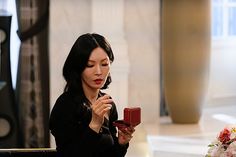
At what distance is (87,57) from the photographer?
5.41 ft

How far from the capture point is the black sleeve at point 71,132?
1584 millimetres

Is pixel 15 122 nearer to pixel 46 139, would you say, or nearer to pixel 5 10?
pixel 46 139

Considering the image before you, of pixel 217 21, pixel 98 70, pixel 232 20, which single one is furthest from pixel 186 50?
pixel 98 70

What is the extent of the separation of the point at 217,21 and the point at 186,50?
55.4 inches

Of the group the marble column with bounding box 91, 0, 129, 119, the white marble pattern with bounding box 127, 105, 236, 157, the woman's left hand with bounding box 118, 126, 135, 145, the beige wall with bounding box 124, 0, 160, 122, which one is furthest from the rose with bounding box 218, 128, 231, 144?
the beige wall with bounding box 124, 0, 160, 122

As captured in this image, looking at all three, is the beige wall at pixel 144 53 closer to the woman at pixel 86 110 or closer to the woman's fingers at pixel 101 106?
the woman at pixel 86 110

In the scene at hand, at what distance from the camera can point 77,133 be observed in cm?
161

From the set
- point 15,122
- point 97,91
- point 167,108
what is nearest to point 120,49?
point 167,108

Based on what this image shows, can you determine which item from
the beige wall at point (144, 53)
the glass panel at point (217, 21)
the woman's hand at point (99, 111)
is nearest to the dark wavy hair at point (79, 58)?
the woman's hand at point (99, 111)

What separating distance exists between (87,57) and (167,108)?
3.99m

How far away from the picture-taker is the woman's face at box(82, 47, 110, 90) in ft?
5.41

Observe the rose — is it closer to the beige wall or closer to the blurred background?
the blurred background

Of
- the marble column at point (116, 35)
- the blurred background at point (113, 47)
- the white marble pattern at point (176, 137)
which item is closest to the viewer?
the white marble pattern at point (176, 137)

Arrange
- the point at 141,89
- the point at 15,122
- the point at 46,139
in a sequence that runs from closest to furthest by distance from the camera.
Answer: the point at 15,122 → the point at 46,139 → the point at 141,89
